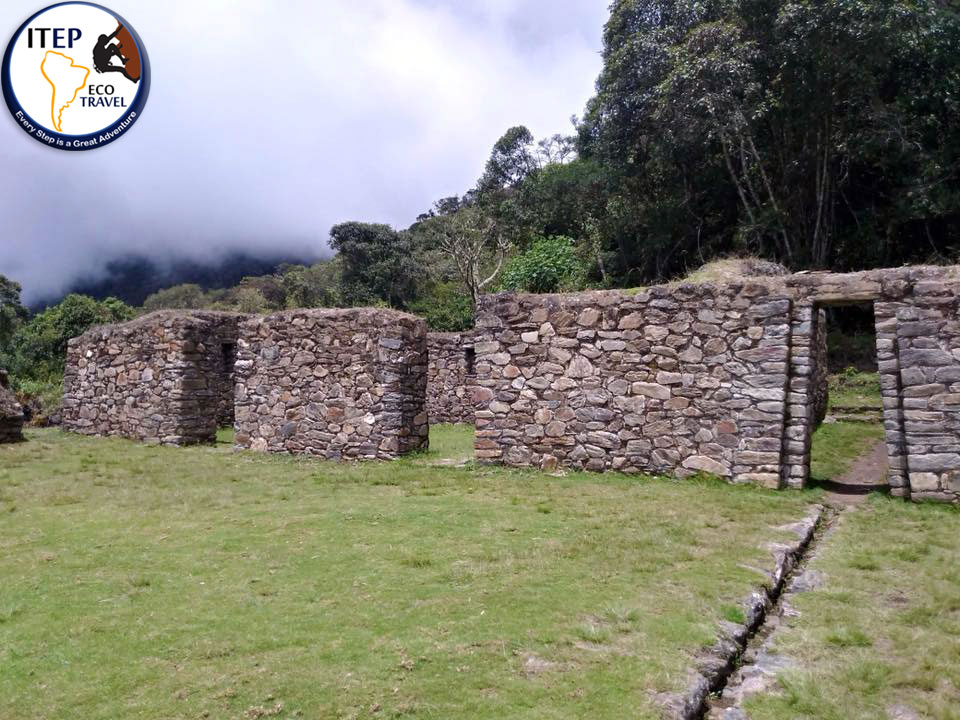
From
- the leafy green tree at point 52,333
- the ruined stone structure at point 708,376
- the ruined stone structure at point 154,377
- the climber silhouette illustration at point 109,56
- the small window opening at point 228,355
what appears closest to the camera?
the ruined stone structure at point 708,376

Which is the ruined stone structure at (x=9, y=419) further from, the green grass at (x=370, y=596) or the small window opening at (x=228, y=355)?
the green grass at (x=370, y=596)

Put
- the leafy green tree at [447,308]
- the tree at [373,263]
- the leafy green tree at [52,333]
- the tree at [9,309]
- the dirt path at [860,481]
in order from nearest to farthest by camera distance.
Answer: the dirt path at [860,481] < the leafy green tree at [52,333] < the leafy green tree at [447,308] < the tree at [9,309] < the tree at [373,263]

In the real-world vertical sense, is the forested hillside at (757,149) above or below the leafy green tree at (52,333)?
above

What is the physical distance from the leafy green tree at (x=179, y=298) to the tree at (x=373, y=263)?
15160mm

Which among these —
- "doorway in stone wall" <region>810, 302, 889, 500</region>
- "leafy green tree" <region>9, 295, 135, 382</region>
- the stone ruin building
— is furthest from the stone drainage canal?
"leafy green tree" <region>9, 295, 135, 382</region>

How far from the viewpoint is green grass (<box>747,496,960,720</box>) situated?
10.8 feet

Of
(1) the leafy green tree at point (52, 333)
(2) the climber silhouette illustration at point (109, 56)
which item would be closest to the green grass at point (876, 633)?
(2) the climber silhouette illustration at point (109, 56)

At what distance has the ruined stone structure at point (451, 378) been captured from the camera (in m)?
17.6

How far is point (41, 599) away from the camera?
178 inches

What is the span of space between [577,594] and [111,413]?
1304 centimetres

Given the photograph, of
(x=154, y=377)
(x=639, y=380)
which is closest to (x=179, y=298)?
(x=154, y=377)

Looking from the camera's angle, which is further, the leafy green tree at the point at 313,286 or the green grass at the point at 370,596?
the leafy green tree at the point at 313,286

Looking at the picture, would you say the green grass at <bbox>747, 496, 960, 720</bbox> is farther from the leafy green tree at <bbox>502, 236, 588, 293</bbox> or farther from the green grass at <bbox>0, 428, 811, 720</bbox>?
the leafy green tree at <bbox>502, 236, 588, 293</bbox>

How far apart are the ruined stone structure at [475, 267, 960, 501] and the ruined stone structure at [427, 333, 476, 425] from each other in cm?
761
